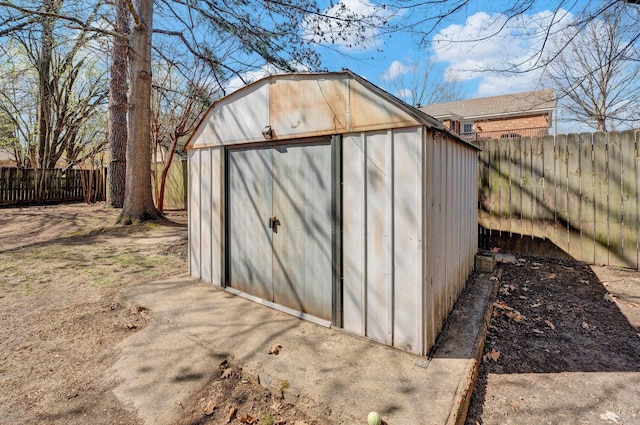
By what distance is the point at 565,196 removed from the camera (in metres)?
5.21

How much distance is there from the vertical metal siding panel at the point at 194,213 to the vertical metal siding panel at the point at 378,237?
105 inches

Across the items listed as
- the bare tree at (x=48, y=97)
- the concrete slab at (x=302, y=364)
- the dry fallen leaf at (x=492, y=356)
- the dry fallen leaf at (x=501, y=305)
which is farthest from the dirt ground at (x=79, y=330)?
the bare tree at (x=48, y=97)

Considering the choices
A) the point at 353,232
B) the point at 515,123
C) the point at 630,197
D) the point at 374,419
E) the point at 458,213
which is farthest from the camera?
the point at 515,123

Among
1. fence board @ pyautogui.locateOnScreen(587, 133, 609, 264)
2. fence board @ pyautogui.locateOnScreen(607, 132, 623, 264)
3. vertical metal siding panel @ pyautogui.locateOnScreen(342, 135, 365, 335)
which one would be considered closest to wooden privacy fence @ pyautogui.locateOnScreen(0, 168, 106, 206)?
vertical metal siding panel @ pyautogui.locateOnScreen(342, 135, 365, 335)

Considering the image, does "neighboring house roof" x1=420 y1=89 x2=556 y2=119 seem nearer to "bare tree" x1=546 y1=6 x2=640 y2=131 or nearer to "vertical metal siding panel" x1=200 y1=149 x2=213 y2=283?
"bare tree" x1=546 y1=6 x2=640 y2=131

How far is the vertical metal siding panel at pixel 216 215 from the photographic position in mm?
4141

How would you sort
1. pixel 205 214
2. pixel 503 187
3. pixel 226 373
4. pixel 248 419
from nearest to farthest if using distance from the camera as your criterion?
pixel 248 419 < pixel 226 373 < pixel 205 214 < pixel 503 187

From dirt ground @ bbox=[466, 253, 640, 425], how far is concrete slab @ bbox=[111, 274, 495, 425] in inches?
8.9

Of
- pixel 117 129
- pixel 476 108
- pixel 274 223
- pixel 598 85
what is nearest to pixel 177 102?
pixel 117 129

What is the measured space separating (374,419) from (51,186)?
1556cm

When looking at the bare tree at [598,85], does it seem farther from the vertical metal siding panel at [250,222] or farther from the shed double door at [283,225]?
the vertical metal siding panel at [250,222]

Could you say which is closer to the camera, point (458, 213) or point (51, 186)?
point (458, 213)

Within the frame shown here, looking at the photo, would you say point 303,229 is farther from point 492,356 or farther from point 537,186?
point 537,186

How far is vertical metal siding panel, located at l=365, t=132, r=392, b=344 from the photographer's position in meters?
2.67
